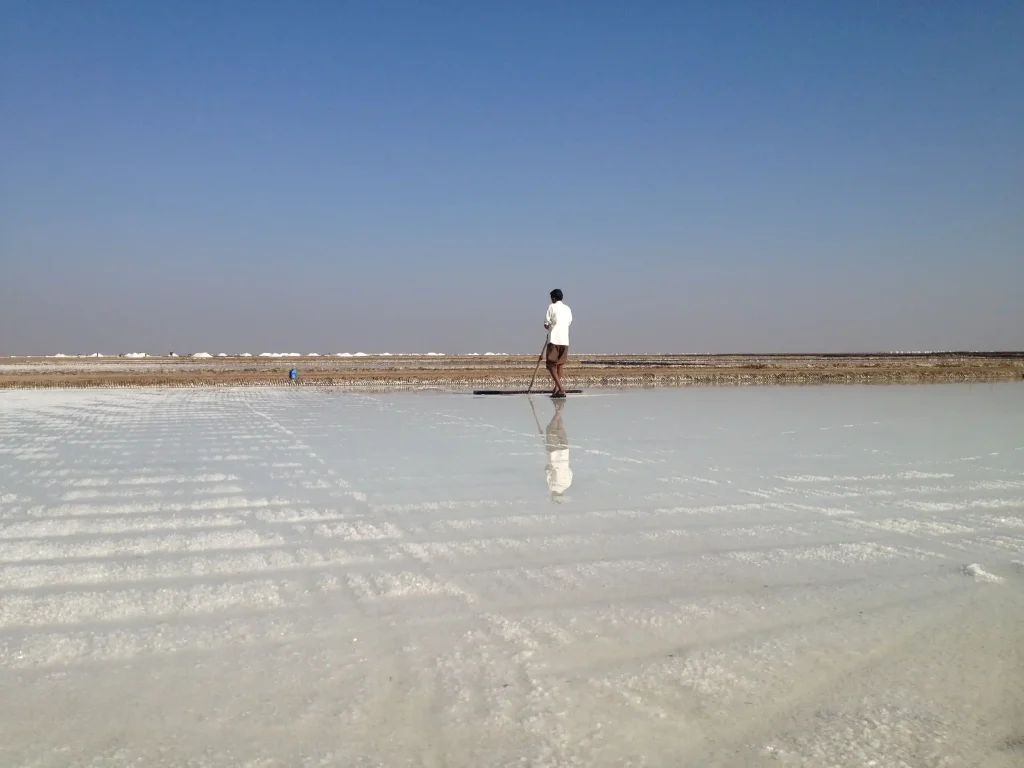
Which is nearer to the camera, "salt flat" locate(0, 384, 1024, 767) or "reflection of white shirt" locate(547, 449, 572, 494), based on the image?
"salt flat" locate(0, 384, 1024, 767)

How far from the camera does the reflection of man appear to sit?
3891 mm

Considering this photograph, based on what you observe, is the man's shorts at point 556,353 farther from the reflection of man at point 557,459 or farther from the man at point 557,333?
the reflection of man at point 557,459

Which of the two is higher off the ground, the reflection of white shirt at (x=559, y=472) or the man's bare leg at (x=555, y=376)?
the man's bare leg at (x=555, y=376)

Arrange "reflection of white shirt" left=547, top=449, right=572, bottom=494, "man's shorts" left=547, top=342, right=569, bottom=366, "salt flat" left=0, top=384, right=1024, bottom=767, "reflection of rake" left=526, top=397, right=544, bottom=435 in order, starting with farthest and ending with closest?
1. "man's shorts" left=547, top=342, right=569, bottom=366
2. "reflection of rake" left=526, top=397, right=544, bottom=435
3. "reflection of white shirt" left=547, top=449, right=572, bottom=494
4. "salt flat" left=0, top=384, right=1024, bottom=767

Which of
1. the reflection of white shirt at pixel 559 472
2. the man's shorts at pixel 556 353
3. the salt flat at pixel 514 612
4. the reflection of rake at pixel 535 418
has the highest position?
the man's shorts at pixel 556 353

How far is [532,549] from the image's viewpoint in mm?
2707

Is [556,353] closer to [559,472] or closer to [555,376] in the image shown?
[555,376]

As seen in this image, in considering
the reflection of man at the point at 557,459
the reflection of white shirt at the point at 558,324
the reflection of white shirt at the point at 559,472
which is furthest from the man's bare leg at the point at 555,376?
the reflection of white shirt at the point at 559,472

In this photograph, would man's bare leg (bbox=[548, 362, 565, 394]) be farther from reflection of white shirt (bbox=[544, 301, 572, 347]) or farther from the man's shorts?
reflection of white shirt (bbox=[544, 301, 572, 347])

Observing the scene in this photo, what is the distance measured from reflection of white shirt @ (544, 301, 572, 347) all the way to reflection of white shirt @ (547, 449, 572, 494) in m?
5.86

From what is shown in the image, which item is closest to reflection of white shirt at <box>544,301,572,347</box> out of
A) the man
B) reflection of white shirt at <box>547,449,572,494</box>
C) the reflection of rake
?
the man

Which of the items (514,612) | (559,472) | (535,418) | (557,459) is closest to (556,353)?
(535,418)

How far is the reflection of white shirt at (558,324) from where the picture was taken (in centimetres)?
1102

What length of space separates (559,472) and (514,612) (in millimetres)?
2258
